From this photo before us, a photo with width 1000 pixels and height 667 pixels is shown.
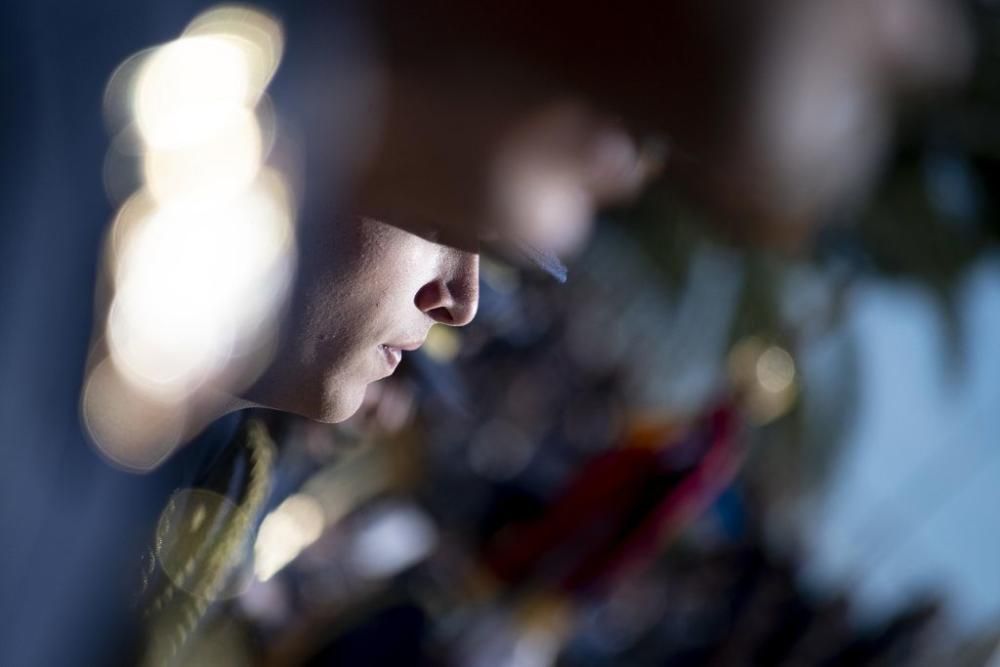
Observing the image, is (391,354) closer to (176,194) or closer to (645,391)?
(176,194)

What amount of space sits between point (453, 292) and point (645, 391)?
3.71 m

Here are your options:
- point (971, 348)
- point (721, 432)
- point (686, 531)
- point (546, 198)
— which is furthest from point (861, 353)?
point (546, 198)

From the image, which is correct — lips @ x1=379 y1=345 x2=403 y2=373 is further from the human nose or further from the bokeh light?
the bokeh light

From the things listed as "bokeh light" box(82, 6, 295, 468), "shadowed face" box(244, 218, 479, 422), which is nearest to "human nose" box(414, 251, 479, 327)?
"shadowed face" box(244, 218, 479, 422)

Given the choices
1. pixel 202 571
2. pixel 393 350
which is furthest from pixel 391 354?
pixel 202 571

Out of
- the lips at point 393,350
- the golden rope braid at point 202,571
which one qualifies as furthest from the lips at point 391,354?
the golden rope braid at point 202,571

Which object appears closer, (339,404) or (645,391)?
(339,404)

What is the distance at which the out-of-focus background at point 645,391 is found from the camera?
375mm

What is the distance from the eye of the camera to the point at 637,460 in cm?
314

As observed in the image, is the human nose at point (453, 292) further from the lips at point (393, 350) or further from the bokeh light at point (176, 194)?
the bokeh light at point (176, 194)

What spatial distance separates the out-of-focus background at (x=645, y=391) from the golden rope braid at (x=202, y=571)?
0.41ft

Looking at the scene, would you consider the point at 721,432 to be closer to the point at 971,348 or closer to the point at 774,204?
the point at 971,348

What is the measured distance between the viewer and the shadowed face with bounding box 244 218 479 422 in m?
0.51

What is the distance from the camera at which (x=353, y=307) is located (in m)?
0.53
